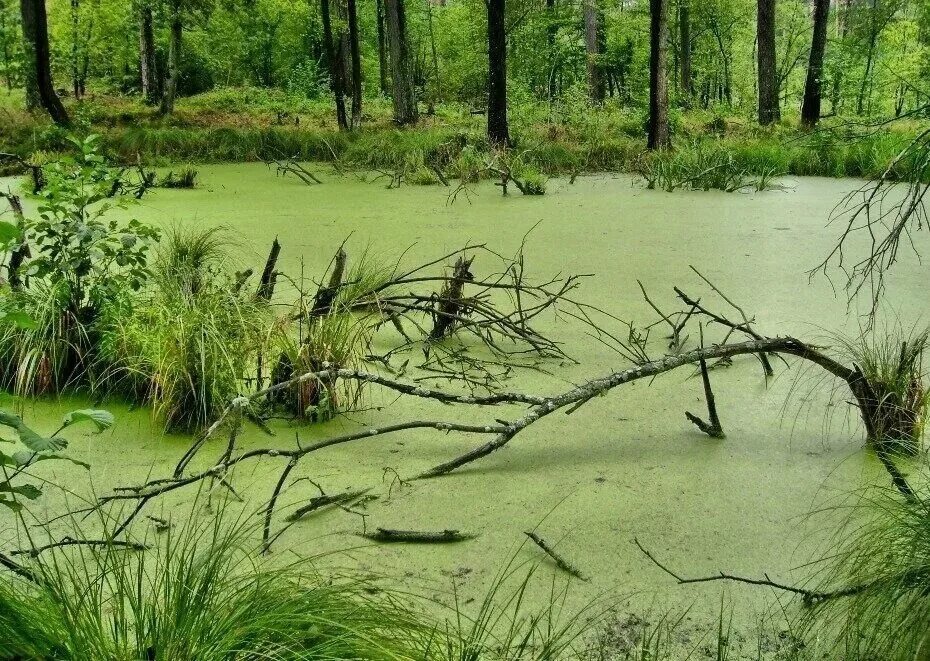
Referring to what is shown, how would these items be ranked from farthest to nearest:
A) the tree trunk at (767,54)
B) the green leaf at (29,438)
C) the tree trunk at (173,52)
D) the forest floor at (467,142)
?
the tree trunk at (767,54) < the tree trunk at (173,52) < the forest floor at (467,142) < the green leaf at (29,438)

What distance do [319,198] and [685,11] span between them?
13.9 m

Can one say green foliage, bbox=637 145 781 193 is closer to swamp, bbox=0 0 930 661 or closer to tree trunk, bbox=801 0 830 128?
swamp, bbox=0 0 930 661

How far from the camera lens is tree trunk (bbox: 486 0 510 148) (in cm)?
851

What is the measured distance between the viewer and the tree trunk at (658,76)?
26.5 ft

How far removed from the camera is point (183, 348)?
2.33 metres

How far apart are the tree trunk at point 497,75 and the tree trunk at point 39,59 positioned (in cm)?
473

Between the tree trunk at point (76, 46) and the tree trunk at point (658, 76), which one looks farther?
the tree trunk at point (76, 46)

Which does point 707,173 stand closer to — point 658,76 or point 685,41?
point 658,76

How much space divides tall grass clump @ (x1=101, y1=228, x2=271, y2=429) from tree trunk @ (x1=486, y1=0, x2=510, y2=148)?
6.46 m

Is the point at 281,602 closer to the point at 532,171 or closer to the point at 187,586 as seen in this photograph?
the point at 187,586

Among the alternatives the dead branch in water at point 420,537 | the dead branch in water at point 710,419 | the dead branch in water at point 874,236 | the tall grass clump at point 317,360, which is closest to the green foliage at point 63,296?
the tall grass clump at point 317,360

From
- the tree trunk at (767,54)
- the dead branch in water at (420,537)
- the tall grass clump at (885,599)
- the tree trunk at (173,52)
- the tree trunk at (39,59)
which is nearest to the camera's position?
the tall grass clump at (885,599)

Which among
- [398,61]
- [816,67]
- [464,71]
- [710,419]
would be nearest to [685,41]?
[464,71]

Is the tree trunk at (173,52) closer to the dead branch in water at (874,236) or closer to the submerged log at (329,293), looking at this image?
the dead branch in water at (874,236)
